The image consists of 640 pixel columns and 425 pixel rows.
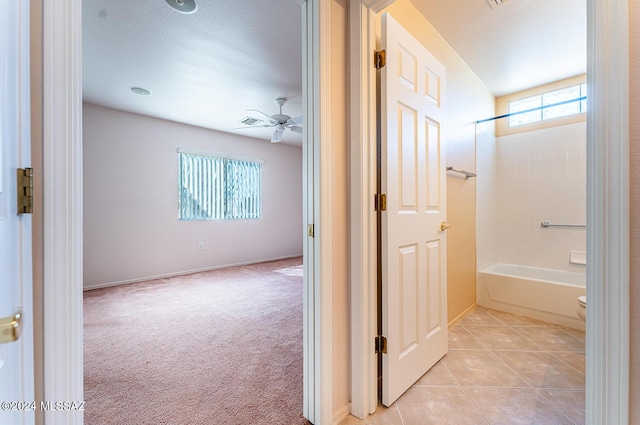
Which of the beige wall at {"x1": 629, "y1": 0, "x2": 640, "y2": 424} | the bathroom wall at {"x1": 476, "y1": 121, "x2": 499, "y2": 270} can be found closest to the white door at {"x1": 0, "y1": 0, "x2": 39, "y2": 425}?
the beige wall at {"x1": 629, "y1": 0, "x2": 640, "y2": 424}

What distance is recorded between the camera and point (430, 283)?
174 centimetres

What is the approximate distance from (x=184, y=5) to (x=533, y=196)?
3.98 m

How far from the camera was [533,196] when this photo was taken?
327 centimetres

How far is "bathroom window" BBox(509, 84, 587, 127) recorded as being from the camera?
2.97 metres

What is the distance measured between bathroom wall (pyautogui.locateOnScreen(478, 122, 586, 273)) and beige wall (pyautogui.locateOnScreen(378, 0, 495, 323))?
1.09ft

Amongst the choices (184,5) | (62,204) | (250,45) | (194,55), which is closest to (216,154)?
(194,55)

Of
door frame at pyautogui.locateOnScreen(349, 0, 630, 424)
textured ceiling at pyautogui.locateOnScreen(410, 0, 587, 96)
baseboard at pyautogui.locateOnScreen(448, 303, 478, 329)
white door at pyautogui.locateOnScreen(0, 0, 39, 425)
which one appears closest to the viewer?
white door at pyautogui.locateOnScreen(0, 0, 39, 425)

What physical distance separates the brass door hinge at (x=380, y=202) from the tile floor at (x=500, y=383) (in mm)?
1069

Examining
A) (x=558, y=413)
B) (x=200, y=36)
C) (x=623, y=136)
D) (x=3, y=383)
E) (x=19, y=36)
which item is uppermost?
(x=200, y=36)

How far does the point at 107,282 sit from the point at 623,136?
16.5ft

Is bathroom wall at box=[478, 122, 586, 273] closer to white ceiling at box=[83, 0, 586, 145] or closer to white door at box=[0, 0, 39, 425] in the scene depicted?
white ceiling at box=[83, 0, 586, 145]

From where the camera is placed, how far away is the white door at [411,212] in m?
1.44

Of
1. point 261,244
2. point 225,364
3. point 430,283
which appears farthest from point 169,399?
point 261,244

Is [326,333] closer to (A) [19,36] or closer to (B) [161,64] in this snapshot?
(A) [19,36]
